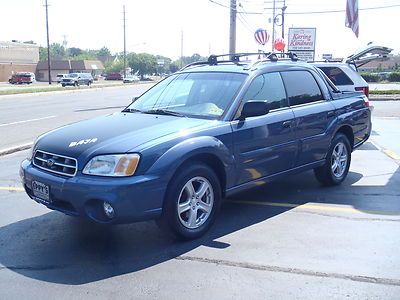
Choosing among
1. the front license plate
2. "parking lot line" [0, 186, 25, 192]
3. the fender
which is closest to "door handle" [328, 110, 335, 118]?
the fender

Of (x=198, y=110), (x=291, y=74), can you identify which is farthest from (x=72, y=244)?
(x=291, y=74)

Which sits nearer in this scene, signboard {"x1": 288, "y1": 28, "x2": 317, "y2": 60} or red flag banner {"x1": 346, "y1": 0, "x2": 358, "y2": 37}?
red flag banner {"x1": 346, "y1": 0, "x2": 358, "y2": 37}

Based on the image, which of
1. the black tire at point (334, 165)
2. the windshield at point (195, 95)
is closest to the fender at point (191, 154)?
the windshield at point (195, 95)

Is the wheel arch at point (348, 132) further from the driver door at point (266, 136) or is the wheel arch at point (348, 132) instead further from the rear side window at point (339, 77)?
the rear side window at point (339, 77)

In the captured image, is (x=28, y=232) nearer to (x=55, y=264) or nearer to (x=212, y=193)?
(x=55, y=264)

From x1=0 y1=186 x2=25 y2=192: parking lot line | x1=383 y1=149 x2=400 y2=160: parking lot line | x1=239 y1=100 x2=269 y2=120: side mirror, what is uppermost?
x1=239 y1=100 x2=269 y2=120: side mirror

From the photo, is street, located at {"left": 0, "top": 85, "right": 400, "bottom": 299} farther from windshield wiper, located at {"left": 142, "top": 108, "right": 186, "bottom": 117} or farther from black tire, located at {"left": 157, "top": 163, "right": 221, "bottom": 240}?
windshield wiper, located at {"left": 142, "top": 108, "right": 186, "bottom": 117}

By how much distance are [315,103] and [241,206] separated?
1.77 meters

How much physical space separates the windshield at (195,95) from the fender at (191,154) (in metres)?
0.46

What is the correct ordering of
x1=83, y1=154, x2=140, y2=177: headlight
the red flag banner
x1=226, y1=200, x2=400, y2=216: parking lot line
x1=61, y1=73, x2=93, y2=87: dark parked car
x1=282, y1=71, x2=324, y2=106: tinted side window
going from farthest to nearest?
x1=61, y1=73, x2=93, y2=87: dark parked car, the red flag banner, x1=282, y1=71, x2=324, y2=106: tinted side window, x1=226, y1=200, x2=400, y2=216: parking lot line, x1=83, y1=154, x2=140, y2=177: headlight

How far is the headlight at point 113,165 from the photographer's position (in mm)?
4266

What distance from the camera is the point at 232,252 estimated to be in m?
4.48

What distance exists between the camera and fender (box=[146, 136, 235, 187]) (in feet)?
14.4

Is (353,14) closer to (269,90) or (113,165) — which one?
(269,90)
